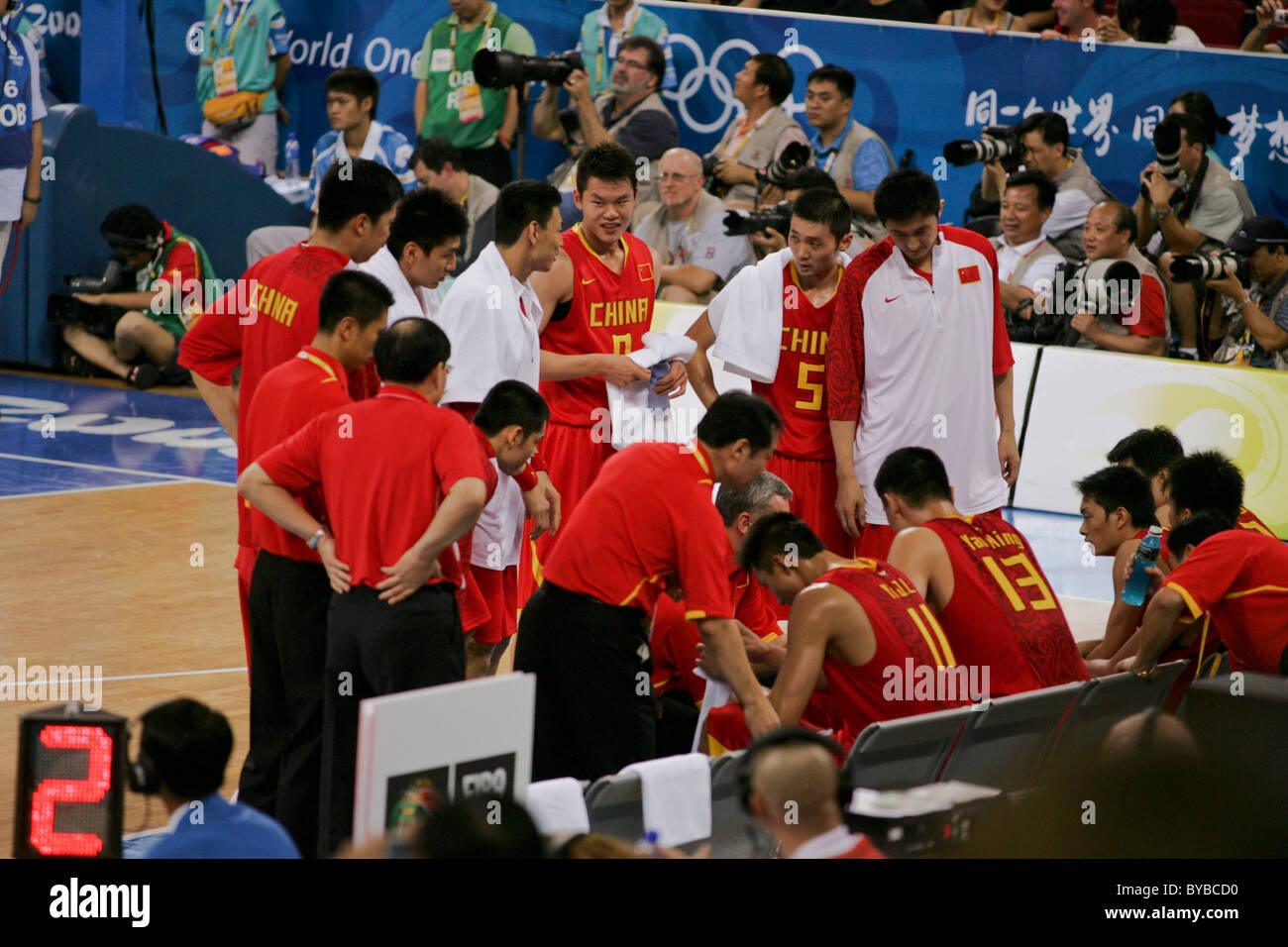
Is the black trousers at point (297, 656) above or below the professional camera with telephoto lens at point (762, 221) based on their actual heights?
below

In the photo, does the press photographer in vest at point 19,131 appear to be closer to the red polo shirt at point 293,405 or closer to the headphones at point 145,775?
the red polo shirt at point 293,405

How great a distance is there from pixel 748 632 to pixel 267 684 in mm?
1694

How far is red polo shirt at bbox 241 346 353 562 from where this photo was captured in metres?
5.12

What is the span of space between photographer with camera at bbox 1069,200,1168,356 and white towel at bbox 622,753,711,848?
7.40 meters

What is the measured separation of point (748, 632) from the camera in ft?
20.0

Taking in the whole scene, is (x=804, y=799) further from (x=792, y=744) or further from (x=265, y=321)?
(x=265, y=321)

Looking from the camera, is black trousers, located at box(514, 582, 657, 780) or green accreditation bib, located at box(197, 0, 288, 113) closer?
black trousers, located at box(514, 582, 657, 780)

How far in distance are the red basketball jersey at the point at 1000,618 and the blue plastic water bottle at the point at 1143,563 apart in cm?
77

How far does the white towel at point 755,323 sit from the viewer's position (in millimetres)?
6969

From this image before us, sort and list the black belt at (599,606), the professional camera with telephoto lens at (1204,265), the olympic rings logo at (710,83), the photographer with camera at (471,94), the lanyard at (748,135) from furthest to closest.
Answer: the photographer with camera at (471,94) < the olympic rings logo at (710,83) < the lanyard at (748,135) < the professional camera with telephoto lens at (1204,265) < the black belt at (599,606)

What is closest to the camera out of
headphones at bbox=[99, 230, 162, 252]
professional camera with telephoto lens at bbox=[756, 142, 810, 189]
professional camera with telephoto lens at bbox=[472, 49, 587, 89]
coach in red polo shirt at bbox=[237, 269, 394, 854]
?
coach in red polo shirt at bbox=[237, 269, 394, 854]

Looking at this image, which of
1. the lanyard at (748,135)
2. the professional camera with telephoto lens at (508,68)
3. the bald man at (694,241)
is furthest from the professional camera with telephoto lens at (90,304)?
the lanyard at (748,135)

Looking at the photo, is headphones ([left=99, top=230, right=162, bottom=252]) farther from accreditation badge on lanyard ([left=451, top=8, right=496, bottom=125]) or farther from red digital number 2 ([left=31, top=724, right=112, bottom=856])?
red digital number 2 ([left=31, top=724, right=112, bottom=856])

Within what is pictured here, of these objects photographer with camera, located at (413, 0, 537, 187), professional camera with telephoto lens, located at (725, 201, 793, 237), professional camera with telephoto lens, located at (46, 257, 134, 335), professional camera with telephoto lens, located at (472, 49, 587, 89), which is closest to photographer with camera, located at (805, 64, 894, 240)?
professional camera with telephoto lens, located at (472, 49, 587, 89)
